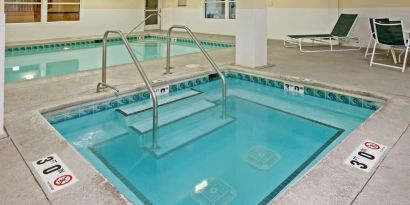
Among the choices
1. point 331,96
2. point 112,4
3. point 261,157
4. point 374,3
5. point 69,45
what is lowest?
point 261,157

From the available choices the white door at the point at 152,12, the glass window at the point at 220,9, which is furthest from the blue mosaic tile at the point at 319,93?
the white door at the point at 152,12

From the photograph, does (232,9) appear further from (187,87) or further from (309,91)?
(309,91)

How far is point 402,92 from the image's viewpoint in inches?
145

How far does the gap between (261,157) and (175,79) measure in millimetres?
2011

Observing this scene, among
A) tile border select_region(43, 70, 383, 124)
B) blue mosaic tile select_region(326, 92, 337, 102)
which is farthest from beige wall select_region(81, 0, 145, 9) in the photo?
blue mosaic tile select_region(326, 92, 337, 102)

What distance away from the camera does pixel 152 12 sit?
1215 cm

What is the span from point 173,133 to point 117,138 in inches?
21.7

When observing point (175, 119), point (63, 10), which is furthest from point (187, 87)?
point (63, 10)

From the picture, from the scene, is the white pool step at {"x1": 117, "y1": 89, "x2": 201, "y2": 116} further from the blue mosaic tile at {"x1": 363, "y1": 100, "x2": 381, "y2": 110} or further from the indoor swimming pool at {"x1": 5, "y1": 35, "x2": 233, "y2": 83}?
the blue mosaic tile at {"x1": 363, "y1": 100, "x2": 381, "y2": 110}

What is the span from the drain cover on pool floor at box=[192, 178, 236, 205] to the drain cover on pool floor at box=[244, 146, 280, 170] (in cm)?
41

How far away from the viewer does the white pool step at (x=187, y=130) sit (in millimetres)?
2938

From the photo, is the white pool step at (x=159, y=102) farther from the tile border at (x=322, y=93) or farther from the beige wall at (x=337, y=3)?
the beige wall at (x=337, y=3)

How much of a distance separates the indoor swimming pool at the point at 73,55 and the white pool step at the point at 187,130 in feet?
8.88

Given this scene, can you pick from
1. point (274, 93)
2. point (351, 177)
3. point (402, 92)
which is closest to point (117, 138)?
point (351, 177)
